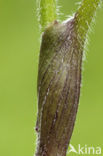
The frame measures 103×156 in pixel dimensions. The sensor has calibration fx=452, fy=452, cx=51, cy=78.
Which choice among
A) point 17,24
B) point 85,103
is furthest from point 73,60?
point 17,24

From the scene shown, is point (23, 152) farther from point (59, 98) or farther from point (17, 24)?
point (59, 98)

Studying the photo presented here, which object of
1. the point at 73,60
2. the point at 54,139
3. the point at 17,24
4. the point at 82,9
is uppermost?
the point at 17,24

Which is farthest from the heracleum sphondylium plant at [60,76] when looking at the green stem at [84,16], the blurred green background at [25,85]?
the blurred green background at [25,85]

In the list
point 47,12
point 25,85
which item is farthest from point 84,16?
point 25,85

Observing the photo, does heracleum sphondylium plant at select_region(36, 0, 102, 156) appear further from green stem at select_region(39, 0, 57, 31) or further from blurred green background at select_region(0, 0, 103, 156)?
blurred green background at select_region(0, 0, 103, 156)

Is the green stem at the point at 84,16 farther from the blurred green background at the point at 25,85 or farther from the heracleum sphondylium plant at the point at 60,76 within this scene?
the blurred green background at the point at 25,85
